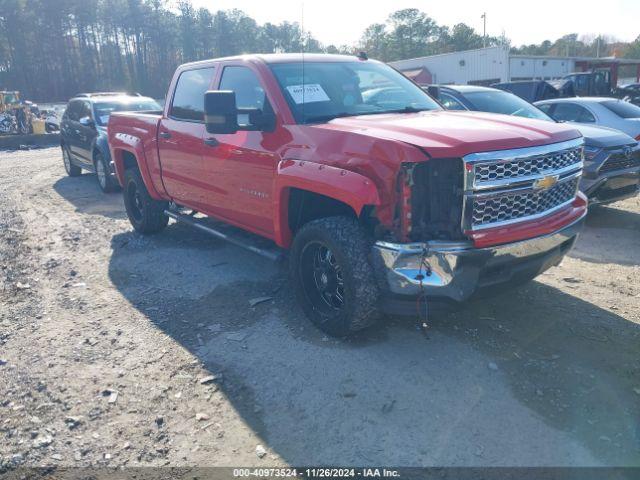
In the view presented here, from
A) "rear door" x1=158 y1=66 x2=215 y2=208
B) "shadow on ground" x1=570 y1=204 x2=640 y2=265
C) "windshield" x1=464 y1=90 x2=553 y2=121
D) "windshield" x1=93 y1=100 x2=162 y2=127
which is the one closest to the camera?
"rear door" x1=158 y1=66 x2=215 y2=208

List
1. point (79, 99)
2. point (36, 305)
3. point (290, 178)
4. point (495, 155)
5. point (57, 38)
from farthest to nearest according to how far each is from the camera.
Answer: point (57, 38) → point (79, 99) → point (36, 305) → point (290, 178) → point (495, 155)

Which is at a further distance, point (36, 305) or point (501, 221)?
point (36, 305)

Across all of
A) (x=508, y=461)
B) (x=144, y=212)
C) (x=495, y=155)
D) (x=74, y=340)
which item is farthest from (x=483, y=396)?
(x=144, y=212)

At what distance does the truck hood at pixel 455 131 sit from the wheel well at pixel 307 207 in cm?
58

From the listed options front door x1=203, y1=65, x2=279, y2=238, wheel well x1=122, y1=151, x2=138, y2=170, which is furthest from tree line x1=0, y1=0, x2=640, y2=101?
front door x1=203, y1=65, x2=279, y2=238

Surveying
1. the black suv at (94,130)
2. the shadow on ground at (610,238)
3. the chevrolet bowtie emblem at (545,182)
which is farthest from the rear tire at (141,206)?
the shadow on ground at (610,238)

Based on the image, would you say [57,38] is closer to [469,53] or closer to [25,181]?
[469,53]

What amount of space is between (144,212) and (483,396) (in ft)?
16.2

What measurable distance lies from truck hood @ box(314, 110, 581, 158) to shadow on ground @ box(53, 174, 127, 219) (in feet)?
18.5

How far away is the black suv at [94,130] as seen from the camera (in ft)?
32.6

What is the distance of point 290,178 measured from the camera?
3.85 meters

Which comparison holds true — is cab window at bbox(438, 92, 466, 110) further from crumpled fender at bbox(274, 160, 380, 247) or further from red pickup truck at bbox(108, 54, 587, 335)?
crumpled fender at bbox(274, 160, 380, 247)

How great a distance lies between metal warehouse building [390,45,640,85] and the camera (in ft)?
107

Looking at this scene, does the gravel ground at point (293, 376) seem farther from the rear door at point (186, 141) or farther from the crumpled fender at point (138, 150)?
the crumpled fender at point (138, 150)
